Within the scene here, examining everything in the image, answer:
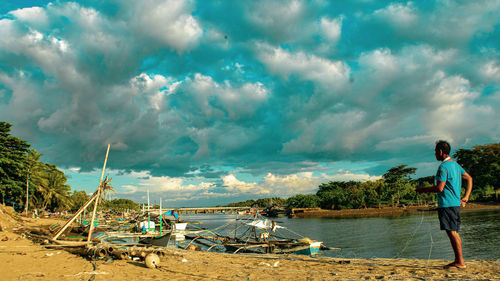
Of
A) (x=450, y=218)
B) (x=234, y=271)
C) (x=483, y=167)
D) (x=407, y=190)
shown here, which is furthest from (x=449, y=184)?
(x=483, y=167)

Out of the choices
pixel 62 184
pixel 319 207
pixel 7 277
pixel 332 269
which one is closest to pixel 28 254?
pixel 7 277

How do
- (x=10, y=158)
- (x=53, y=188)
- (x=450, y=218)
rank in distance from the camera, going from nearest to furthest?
(x=450, y=218) → (x=10, y=158) → (x=53, y=188)

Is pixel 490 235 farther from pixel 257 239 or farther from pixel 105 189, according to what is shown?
pixel 105 189

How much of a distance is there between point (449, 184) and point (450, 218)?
810 mm

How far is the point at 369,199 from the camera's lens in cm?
8962

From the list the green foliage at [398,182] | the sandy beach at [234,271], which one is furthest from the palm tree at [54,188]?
the green foliage at [398,182]

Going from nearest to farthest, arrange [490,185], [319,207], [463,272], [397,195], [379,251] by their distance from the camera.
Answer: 1. [463,272]
2. [379,251]
3. [490,185]
4. [397,195]
5. [319,207]

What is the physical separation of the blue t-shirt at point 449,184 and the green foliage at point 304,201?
10034cm

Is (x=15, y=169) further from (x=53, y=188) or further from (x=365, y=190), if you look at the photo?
(x=365, y=190)

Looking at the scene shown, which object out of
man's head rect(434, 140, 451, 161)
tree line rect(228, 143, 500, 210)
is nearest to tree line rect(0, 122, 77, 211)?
man's head rect(434, 140, 451, 161)

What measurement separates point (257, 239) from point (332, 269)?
1602 cm

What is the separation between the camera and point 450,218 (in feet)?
21.7

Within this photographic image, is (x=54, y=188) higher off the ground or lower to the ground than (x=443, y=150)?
lower

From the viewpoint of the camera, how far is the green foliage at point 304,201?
103 m
